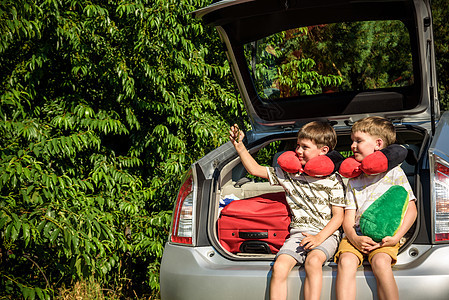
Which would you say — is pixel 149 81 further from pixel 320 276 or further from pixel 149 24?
pixel 320 276

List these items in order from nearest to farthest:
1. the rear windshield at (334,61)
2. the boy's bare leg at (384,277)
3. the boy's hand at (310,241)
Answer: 1. the boy's bare leg at (384,277)
2. the boy's hand at (310,241)
3. the rear windshield at (334,61)

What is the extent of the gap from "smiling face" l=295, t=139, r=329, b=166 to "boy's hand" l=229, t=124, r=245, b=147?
14.2 inches

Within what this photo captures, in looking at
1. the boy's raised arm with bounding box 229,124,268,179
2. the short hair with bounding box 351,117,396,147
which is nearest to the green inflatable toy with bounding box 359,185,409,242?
the short hair with bounding box 351,117,396,147

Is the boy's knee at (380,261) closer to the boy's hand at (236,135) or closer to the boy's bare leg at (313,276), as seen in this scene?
the boy's bare leg at (313,276)

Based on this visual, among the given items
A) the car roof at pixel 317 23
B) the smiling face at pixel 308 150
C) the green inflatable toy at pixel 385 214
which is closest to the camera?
the green inflatable toy at pixel 385 214

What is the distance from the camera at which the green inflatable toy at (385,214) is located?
102 inches

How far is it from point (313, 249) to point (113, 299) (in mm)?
2631

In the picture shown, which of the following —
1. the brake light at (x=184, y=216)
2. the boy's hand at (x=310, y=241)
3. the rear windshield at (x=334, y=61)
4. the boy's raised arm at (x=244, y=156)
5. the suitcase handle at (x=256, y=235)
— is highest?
the rear windshield at (x=334, y=61)

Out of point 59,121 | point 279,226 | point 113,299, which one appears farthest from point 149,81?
point 279,226

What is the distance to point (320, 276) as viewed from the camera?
8.16 ft

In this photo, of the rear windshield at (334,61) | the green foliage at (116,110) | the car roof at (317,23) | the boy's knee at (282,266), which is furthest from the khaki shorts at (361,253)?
the green foliage at (116,110)

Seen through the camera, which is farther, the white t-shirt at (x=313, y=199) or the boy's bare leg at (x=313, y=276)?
the white t-shirt at (x=313, y=199)

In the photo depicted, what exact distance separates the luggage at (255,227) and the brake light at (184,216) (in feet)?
0.73

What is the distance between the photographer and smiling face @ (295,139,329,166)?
123 inches
